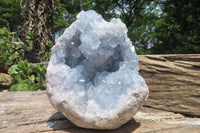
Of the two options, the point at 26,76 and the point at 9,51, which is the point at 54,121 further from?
the point at 9,51

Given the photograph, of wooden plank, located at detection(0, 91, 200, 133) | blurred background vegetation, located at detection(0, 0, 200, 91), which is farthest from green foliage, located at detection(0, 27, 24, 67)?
wooden plank, located at detection(0, 91, 200, 133)

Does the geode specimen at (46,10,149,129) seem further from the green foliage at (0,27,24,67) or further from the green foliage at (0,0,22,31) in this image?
the green foliage at (0,0,22,31)

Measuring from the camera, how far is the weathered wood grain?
1.62 meters

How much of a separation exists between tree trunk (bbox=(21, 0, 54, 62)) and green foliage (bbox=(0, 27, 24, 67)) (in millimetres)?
337

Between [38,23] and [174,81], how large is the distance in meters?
3.71

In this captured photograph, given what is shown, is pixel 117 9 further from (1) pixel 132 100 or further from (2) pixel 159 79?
(1) pixel 132 100

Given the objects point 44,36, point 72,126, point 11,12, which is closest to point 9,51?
point 44,36

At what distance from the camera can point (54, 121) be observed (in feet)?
4.43

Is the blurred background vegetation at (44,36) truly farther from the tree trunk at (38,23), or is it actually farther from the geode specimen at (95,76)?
the geode specimen at (95,76)

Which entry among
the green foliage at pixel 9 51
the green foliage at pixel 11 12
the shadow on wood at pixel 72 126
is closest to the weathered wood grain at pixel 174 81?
the shadow on wood at pixel 72 126

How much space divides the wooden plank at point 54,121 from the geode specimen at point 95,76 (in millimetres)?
175

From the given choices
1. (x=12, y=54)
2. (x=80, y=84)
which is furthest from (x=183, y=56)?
(x=12, y=54)

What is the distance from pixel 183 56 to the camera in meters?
1.71

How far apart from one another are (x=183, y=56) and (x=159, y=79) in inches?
14.4
